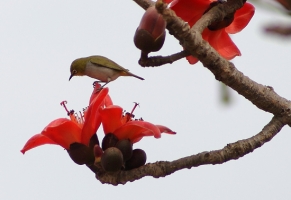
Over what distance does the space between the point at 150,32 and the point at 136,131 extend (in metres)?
0.42

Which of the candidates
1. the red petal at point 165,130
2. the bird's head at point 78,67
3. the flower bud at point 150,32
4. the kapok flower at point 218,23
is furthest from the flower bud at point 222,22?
the bird's head at point 78,67

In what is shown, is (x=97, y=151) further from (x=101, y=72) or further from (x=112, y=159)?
(x=101, y=72)

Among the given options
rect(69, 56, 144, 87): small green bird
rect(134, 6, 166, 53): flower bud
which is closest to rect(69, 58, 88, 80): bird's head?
rect(69, 56, 144, 87): small green bird

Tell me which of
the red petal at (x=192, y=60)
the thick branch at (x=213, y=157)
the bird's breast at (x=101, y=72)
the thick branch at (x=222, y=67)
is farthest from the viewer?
the bird's breast at (x=101, y=72)

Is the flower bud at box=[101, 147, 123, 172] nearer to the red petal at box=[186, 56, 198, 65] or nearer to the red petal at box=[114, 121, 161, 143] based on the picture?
the red petal at box=[114, 121, 161, 143]

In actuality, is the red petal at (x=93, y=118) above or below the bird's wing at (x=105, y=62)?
below

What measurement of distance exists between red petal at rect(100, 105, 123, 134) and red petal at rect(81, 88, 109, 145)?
0.02 metres

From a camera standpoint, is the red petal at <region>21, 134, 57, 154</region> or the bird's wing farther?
the bird's wing

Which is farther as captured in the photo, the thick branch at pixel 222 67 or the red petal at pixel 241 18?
the red petal at pixel 241 18

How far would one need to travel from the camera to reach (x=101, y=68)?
2.00 metres

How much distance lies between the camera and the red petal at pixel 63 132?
5.21 ft

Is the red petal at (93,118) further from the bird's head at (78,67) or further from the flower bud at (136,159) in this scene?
the bird's head at (78,67)

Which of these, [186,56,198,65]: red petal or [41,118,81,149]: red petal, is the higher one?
[186,56,198,65]: red petal

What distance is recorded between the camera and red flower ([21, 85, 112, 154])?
1577 millimetres
